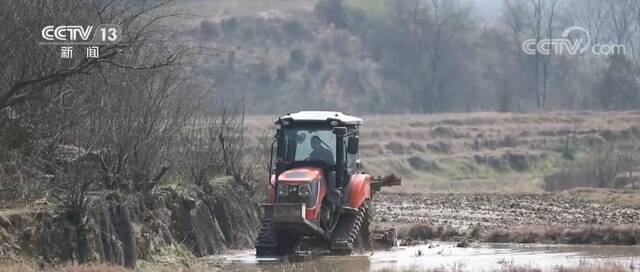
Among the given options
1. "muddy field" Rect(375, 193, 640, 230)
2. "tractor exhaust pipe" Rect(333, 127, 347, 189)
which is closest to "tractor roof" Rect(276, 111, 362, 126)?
"tractor exhaust pipe" Rect(333, 127, 347, 189)

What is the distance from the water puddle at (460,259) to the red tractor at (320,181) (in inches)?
21.1

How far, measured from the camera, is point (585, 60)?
13525cm

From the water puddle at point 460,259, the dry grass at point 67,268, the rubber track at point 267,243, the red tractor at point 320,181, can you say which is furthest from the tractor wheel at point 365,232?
the dry grass at point 67,268

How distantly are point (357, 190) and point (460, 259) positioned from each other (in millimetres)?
2554

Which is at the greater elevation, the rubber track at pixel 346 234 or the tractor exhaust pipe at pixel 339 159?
the tractor exhaust pipe at pixel 339 159

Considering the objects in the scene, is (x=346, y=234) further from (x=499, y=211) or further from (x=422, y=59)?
(x=422, y=59)

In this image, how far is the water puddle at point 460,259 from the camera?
2176 centimetres

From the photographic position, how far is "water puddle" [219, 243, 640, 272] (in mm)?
21756

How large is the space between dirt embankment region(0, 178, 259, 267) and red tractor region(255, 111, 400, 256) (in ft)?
6.93

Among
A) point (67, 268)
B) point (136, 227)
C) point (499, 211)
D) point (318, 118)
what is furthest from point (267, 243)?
point (499, 211)

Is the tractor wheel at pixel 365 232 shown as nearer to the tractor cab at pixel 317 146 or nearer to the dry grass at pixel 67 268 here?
the tractor cab at pixel 317 146

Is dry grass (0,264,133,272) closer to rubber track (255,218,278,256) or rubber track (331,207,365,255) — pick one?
rubber track (255,218,278,256)

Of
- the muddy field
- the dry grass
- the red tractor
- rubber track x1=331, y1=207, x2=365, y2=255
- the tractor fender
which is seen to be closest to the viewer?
the dry grass

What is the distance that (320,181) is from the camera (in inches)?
925
